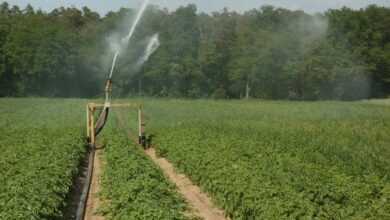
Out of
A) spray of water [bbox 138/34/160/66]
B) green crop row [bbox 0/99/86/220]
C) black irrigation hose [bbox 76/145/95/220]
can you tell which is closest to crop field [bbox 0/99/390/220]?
green crop row [bbox 0/99/86/220]

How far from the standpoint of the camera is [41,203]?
9.14 metres

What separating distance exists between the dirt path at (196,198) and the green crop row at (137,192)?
513mm

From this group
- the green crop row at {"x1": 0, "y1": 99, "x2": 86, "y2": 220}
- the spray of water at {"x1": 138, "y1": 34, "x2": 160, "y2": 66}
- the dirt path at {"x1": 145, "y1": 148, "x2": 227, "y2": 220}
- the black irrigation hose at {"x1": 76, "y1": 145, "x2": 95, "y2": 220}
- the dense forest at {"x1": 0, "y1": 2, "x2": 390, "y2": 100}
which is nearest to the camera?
the green crop row at {"x1": 0, "y1": 99, "x2": 86, "y2": 220}

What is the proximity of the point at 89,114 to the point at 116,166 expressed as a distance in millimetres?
6332

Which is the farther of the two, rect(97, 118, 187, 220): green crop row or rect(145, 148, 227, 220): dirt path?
rect(145, 148, 227, 220): dirt path

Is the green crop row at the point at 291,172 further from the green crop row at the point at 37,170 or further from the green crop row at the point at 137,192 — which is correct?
the green crop row at the point at 37,170

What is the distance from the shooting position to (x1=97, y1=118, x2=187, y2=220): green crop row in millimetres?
9086

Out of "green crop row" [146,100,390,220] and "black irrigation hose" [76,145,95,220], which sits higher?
"green crop row" [146,100,390,220]

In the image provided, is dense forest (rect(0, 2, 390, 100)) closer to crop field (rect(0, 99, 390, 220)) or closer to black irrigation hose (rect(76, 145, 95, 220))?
crop field (rect(0, 99, 390, 220))

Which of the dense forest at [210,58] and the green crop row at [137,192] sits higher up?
the dense forest at [210,58]

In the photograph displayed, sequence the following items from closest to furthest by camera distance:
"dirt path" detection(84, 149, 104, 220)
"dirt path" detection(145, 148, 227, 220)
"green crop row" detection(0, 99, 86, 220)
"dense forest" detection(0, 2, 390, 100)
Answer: "green crop row" detection(0, 99, 86, 220), "dirt path" detection(84, 149, 104, 220), "dirt path" detection(145, 148, 227, 220), "dense forest" detection(0, 2, 390, 100)

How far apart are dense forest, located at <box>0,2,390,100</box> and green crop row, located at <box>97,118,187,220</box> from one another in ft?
162

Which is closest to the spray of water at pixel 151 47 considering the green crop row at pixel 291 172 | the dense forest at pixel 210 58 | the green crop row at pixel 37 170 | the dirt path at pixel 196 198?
the dense forest at pixel 210 58

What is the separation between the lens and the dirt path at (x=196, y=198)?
417 inches
